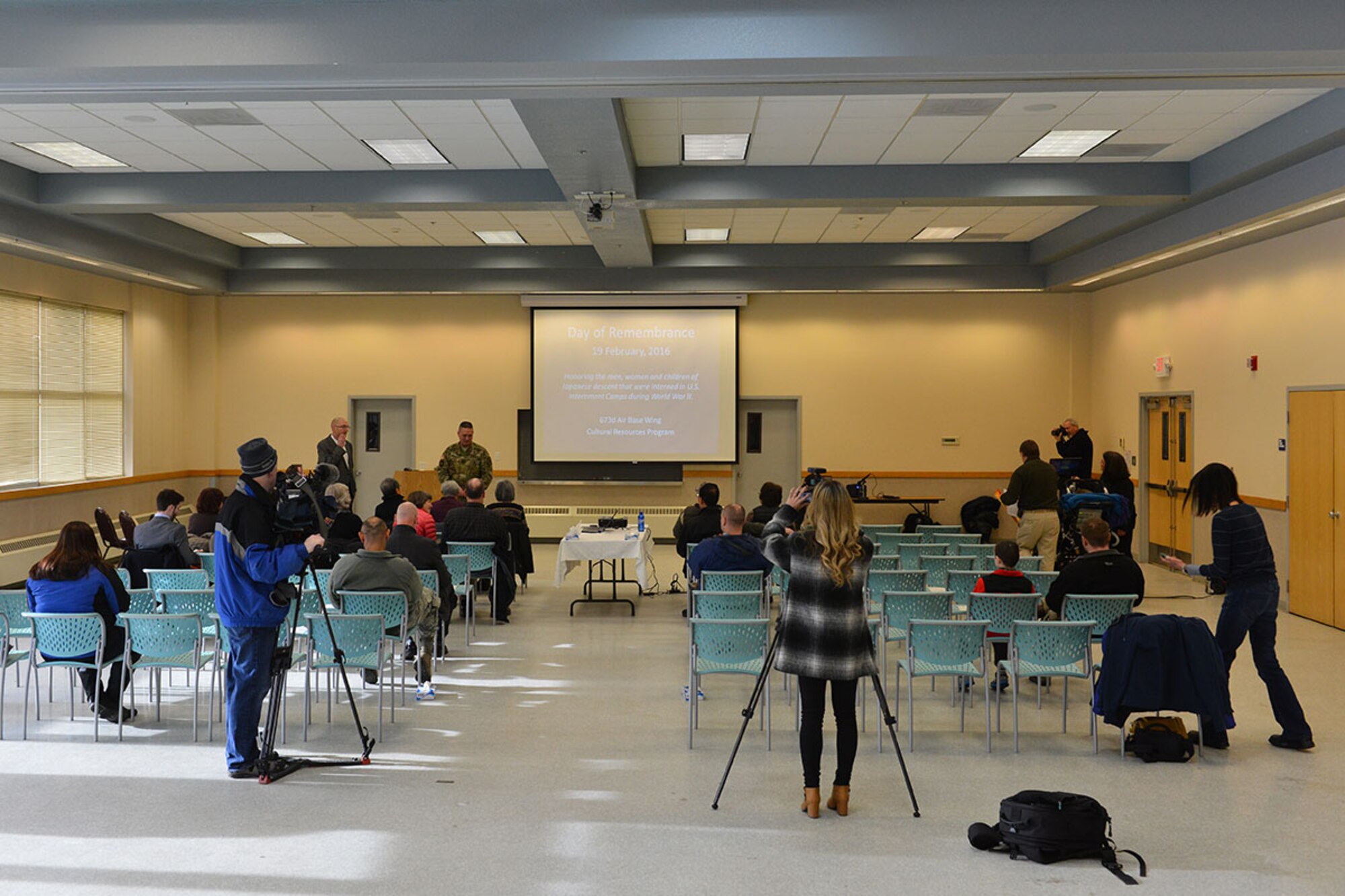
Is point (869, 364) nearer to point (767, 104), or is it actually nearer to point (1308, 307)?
point (1308, 307)

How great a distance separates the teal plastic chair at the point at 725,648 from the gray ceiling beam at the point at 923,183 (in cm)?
506

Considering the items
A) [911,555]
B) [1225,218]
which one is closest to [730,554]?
[911,555]

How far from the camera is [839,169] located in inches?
373

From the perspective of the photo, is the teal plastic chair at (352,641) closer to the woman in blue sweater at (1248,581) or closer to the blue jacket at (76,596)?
the blue jacket at (76,596)

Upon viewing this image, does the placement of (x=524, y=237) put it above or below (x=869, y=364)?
above

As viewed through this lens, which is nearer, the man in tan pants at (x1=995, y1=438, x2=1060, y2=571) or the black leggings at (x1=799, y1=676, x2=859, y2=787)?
the black leggings at (x1=799, y1=676, x2=859, y2=787)

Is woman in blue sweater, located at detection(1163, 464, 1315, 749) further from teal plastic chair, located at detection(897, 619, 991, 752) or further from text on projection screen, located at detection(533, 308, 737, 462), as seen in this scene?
text on projection screen, located at detection(533, 308, 737, 462)

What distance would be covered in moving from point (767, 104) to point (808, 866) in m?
5.37

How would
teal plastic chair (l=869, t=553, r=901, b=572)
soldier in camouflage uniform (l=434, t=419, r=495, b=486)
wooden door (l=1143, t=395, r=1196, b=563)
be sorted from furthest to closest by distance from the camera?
1. soldier in camouflage uniform (l=434, t=419, r=495, b=486)
2. wooden door (l=1143, t=395, r=1196, b=563)
3. teal plastic chair (l=869, t=553, r=901, b=572)

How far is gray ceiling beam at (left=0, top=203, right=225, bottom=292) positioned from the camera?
401 inches

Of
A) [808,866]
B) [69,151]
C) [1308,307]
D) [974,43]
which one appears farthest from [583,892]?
[1308,307]

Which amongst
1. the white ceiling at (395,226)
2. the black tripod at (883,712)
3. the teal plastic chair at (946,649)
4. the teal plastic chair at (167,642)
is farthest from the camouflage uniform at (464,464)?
the black tripod at (883,712)

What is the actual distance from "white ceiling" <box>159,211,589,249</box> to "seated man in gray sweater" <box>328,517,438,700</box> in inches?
216

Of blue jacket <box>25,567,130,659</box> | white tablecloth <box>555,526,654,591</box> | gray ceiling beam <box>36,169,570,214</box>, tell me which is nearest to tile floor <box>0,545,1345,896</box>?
blue jacket <box>25,567,130,659</box>
